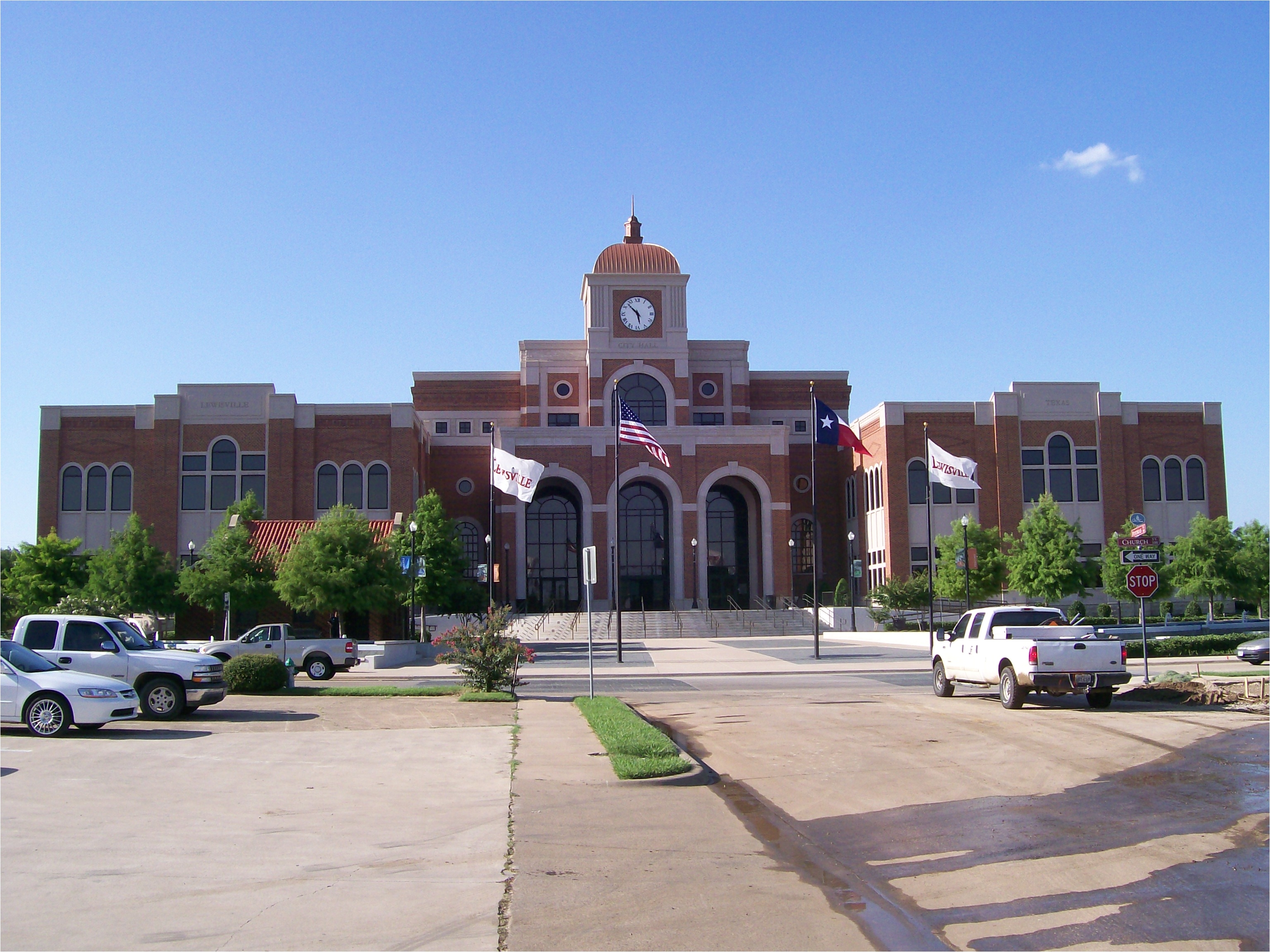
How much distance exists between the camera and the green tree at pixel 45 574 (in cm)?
4850

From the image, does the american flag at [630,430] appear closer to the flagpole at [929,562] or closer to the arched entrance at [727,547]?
the flagpole at [929,562]

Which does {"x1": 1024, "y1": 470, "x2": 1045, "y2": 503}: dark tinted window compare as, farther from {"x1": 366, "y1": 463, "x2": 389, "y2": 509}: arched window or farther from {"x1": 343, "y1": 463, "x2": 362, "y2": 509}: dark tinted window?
{"x1": 343, "y1": 463, "x2": 362, "y2": 509}: dark tinted window

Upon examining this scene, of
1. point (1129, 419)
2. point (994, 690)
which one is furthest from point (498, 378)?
point (994, 690)

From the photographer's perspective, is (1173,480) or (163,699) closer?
(163,699)

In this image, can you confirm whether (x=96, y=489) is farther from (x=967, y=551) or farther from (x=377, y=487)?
(x=967, y=551)

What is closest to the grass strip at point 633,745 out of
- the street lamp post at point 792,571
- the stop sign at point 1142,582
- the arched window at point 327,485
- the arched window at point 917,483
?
the stop sign at point 1142,582

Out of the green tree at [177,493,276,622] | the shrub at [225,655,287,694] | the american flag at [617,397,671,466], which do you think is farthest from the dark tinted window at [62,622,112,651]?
the green tree at [177,493,276,622]

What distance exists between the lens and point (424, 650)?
1508 inches

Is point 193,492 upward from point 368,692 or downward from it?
upward

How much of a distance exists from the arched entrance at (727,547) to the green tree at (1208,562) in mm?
A: 23298

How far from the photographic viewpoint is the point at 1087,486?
200 feet

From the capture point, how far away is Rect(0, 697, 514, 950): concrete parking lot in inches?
251

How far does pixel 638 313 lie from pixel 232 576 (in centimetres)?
3297

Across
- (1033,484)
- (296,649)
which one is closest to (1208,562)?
(1033,484)
